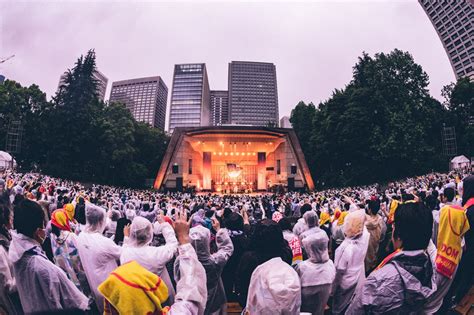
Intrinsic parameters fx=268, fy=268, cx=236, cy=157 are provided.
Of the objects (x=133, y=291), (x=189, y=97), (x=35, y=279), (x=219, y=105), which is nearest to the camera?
(x=133, y=291)

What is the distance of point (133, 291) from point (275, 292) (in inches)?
34.8

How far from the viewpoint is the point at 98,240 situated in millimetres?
3088

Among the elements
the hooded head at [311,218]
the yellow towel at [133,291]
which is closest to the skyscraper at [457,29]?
the hooded head at [311,218]

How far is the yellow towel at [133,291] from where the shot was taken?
1467 millimetres

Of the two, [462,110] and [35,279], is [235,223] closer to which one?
[35,279]

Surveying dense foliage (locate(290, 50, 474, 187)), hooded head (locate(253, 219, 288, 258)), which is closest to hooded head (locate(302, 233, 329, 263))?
hooded head (locate(253, 219, 288, 258))

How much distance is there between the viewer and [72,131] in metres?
29.7

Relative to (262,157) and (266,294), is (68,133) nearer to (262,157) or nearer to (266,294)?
(262,157)

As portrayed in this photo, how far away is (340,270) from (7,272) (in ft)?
11.0

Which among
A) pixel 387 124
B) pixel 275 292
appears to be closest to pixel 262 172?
pixel 387 124

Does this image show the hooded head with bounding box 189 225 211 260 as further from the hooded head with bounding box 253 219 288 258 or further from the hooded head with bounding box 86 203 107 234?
the hooded head with bounding box 86 203 107 234

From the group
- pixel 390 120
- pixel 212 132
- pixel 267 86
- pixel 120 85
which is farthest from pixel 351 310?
pixel 120 85

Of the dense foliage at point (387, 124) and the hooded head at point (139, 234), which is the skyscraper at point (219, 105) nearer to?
the dense foliage at point (387, 124)

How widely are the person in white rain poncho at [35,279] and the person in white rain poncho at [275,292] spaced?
1499 millimetres
